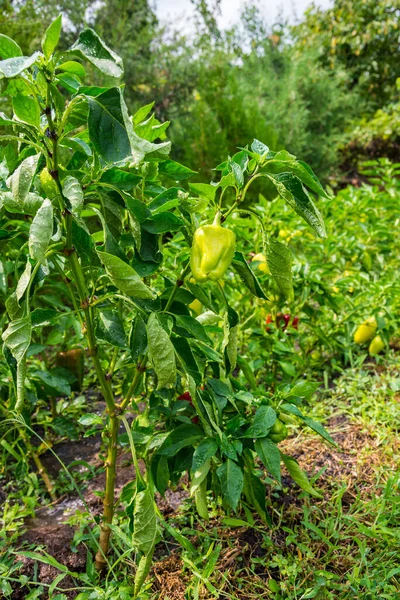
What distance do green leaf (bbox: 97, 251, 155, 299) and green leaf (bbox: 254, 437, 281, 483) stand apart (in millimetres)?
435

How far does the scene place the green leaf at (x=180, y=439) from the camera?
1.02m

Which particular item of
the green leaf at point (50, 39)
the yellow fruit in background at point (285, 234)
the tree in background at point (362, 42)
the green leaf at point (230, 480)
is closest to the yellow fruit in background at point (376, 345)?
the yellow fruit in background at point (285, 234)

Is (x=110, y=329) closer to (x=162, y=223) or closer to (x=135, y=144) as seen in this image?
(x=162, y=223)

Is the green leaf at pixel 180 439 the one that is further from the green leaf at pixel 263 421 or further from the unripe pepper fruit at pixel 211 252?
the unripe pepper fruit at pixel 211 252

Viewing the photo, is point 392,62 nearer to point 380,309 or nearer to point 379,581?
point 380,309

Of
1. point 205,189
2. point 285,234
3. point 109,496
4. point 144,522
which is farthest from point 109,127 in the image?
point 285,234

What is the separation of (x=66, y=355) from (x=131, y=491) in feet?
2.45

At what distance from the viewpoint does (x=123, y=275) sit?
2.42ft

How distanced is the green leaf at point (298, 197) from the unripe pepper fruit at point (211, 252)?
0.35 feet

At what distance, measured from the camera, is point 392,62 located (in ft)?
28.2

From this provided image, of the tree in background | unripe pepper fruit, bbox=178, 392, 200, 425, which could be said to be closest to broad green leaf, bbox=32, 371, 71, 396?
unripe pepper fruit, bbox=178, 392, 200, 425

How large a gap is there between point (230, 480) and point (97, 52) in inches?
27.9

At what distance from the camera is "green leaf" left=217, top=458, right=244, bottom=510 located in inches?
37.7

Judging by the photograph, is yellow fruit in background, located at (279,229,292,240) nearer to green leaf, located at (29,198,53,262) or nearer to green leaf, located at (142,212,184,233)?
green leaf, located at (142,212,184,233)
